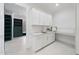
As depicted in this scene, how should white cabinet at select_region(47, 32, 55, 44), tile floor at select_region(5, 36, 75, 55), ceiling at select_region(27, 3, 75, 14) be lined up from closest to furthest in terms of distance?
tile floor at select_region(5, 36, 75, 55) → ceiling at select_region(27, 3, 75, 14) → white cabinet at select_region(47, 32, 55, 44)

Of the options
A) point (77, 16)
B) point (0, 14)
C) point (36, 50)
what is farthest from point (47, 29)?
point (0, 14)

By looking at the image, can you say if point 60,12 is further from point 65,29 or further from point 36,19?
point 36,19

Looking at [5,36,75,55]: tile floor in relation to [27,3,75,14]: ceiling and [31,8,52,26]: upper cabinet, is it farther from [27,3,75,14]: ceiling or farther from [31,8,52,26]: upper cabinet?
[27,3,75,14]: ceiling

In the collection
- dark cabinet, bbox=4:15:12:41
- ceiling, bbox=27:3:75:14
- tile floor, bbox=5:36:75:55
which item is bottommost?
tile floor, bbox=5:36:75:55

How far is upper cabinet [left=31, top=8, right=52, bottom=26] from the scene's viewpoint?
3.22m

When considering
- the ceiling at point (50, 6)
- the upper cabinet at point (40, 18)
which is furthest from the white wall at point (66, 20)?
the upper cabinet at point (40, 18)

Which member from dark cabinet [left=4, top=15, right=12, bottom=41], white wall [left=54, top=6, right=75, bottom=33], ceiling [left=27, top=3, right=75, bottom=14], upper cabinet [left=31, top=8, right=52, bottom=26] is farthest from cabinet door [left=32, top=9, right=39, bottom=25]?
dark cabinet [left=4, top=15, right=12, bottom=41]

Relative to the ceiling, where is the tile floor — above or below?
below

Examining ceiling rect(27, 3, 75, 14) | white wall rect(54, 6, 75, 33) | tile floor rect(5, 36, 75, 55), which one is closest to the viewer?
tile floor rect(5, 36, 75, 55)

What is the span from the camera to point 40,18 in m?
3.58

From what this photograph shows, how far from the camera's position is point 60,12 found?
2998mm

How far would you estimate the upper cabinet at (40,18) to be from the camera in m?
3.22

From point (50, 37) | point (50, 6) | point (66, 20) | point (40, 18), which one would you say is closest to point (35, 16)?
point (40, 18)

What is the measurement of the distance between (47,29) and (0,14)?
99.8 inches
